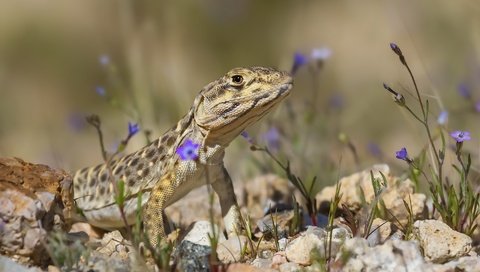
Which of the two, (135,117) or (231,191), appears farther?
(135,117)

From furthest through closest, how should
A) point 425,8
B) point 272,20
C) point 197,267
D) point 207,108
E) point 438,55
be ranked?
point 272,20 → point 425,8 → point 438,55 → point 207,108 → point 197,267

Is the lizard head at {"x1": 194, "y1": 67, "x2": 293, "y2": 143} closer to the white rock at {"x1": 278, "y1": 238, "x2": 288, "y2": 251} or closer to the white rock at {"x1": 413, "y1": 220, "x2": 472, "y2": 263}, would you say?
the white rock at {"x1": 278, "y1": 238, "x2": 288, "y2": 251}

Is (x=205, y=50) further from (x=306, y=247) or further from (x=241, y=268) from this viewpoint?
(x=241, y=268)

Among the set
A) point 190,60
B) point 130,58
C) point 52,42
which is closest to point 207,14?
point 190,60

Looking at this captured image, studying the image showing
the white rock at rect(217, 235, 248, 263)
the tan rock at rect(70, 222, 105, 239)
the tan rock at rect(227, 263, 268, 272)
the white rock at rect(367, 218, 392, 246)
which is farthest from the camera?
the tan rock at rect(70, 222, 105, 239)

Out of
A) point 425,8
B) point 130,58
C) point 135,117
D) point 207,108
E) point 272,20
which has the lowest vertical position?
point 207,108

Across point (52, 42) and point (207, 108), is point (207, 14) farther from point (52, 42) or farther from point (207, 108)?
point (207, 108)

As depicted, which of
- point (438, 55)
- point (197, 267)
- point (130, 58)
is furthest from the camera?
point (438, 55)

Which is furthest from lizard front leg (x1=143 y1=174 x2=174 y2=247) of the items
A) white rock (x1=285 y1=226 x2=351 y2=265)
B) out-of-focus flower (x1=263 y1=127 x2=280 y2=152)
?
out-of-focus flower (x1=263 y1=127 x2=280 y2=152)
